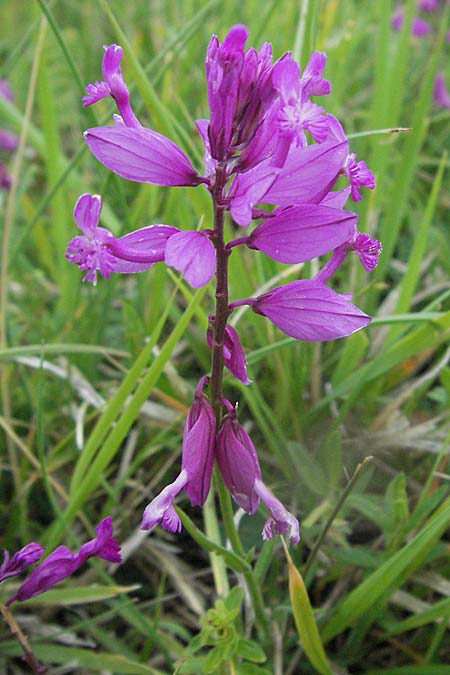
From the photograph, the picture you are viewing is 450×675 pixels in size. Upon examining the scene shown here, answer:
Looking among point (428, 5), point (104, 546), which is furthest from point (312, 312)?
point (428, 5)

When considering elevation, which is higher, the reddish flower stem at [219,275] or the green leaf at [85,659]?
the reddish flower stem at [219,275]

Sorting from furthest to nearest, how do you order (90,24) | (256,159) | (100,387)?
(90,24)
(100,387)
(256,159)

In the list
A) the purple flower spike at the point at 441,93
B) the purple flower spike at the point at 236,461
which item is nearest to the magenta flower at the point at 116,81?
the purple flower spike at the point at 236,461

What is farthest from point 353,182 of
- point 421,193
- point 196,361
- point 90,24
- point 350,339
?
point 90,24

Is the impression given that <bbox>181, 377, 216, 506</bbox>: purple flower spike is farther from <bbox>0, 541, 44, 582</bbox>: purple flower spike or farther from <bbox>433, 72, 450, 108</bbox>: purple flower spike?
<bbox>433, 72, 450, 108</bbox>: purple flower spike

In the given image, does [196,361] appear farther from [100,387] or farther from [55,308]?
[55,308]

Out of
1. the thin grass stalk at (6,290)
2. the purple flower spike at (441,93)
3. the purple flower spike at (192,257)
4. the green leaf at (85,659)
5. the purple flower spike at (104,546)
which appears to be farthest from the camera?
the purple flower spike at (441,93)

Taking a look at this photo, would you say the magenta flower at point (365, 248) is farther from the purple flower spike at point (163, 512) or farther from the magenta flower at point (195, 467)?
the purple flower spike at point (163, 512)
